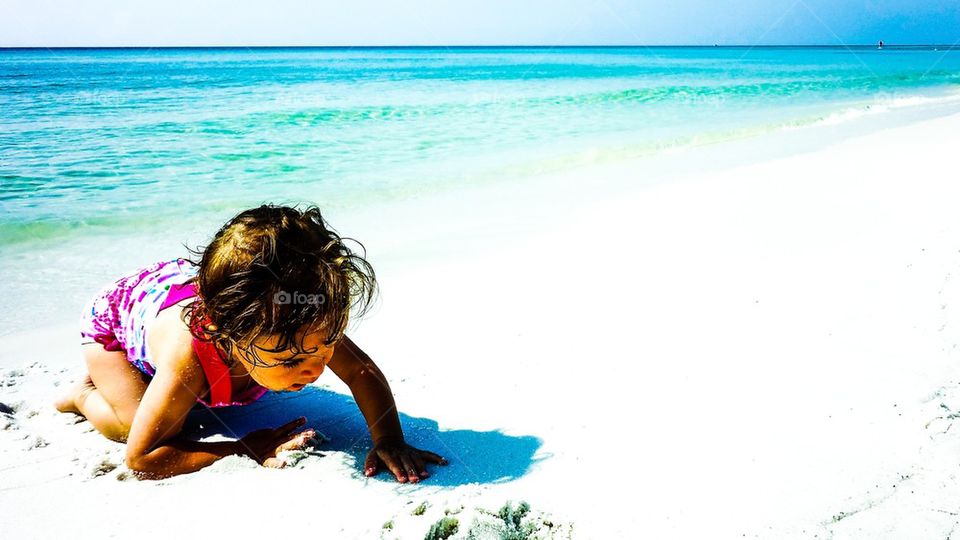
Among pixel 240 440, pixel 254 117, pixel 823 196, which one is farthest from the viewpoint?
pixel 254 117

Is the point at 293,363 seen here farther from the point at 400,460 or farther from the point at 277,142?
the point at 277,142

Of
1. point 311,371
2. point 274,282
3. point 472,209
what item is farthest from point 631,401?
point 472,209

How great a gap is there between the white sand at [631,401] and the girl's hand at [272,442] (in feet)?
0.15

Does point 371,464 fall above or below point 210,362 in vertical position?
below

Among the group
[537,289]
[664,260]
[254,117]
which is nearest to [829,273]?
[664,260]

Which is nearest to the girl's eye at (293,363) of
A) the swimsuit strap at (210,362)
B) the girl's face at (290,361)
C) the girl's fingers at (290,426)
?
the girl's face at (290,361)

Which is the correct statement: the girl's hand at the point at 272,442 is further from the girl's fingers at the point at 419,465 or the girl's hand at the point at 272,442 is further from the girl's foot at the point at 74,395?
the girl's foot at the point at 74,395

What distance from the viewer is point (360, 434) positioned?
2.13 m

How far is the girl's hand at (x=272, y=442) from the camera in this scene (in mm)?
1922

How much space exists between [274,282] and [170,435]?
70cm

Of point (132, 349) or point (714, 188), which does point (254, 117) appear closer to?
point (714, 188)

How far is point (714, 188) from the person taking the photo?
5.32 metres

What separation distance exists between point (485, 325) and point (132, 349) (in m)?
1.39

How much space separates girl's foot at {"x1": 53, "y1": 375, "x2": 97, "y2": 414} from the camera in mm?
2209
